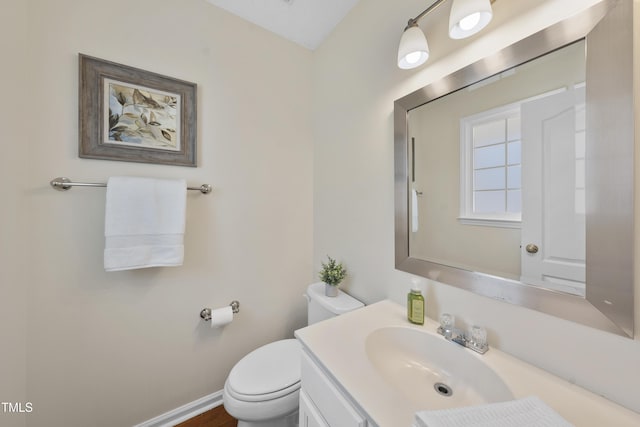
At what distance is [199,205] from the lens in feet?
Result: 4.25

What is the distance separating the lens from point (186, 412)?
4.22ft

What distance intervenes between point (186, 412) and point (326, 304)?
1002mm

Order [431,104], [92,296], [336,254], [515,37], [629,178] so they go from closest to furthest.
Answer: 1. [629,178]
2. [515,37]
3. [431,104]
4. [92,296]
5. [336,254]

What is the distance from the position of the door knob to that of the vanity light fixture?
0.67 meters

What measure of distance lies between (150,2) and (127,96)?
507 mm

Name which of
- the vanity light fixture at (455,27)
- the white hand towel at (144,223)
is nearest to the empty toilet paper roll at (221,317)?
the white hand towel at (144,223)

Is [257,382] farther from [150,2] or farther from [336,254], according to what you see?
[150,2]

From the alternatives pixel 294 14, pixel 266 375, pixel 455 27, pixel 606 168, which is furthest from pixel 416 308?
pixel 294 14

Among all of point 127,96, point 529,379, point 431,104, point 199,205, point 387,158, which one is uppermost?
point 127,96

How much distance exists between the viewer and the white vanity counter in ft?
1.64

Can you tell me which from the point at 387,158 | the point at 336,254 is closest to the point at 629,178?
the point at 387,158

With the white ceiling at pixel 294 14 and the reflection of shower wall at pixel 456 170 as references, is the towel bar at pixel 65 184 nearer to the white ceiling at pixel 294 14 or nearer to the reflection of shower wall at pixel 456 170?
the white ceiling at pixel 294 14

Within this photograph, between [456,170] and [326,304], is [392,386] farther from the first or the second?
[456,170]

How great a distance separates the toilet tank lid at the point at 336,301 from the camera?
45.8 inches
